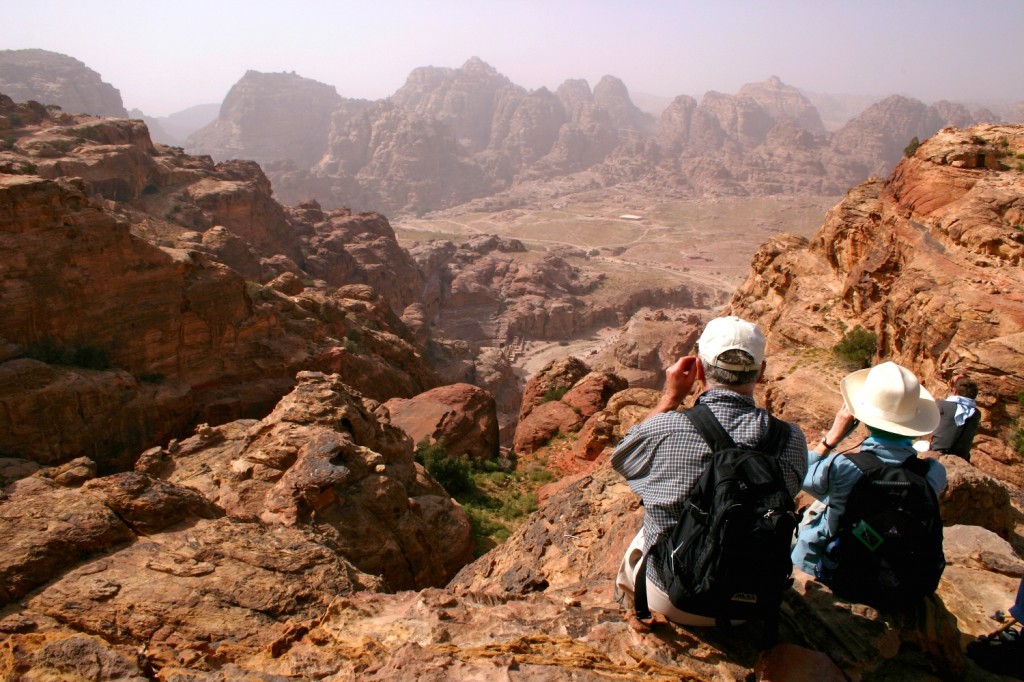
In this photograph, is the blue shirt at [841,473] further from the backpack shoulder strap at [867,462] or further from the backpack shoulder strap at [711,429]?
the backpack shoulder strap at [711,429]

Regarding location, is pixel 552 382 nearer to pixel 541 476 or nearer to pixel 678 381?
pixel 541 476

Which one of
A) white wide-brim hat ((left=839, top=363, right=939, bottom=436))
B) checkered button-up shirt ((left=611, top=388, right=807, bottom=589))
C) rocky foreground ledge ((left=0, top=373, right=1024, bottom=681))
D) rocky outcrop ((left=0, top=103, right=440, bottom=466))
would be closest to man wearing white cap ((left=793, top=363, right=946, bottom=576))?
white wide-brim hat ((left=839, top=363, right=939, bottom=436))

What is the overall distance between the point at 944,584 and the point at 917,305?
31.0ft

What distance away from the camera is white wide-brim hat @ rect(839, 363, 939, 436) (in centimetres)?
356

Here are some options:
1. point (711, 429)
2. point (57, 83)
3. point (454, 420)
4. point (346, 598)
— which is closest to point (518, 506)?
point (454, 420)

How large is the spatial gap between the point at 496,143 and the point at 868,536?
158161 mm

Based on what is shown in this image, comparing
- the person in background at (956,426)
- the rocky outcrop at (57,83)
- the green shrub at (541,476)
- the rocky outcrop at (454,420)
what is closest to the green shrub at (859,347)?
the person in background at (956,426)

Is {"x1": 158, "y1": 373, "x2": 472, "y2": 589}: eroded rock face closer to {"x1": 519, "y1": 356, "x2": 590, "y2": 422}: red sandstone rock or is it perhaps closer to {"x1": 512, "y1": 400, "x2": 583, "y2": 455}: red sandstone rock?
{"x1": 512, "y1": 400, "x2": 583, "y2": 455}: red sandstone rock

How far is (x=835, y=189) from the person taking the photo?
114 meters

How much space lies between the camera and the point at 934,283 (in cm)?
1241

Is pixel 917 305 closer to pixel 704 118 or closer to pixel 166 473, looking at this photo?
pixel 166 473

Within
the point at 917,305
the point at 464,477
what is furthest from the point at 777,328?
the point at 464,477

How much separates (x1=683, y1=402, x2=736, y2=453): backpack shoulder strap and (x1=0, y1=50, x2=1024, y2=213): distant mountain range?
104 metres

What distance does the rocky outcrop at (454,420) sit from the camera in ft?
55.4
